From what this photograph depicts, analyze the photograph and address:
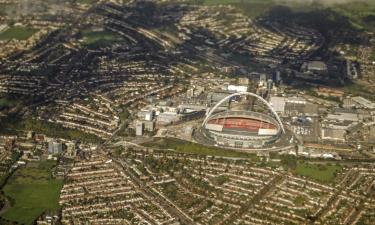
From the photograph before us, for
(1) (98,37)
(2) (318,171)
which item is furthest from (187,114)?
(1) (98,37)

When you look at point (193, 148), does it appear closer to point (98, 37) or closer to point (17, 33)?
point (98, 37)

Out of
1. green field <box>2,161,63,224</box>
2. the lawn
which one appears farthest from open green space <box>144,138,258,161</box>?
green field <box>2,161,63,224</box>

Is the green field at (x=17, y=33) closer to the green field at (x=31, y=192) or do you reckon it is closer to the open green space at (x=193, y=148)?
the open green space at (x=193, y=148)

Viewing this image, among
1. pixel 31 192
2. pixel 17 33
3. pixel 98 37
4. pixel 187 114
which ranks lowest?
pixel 31 192

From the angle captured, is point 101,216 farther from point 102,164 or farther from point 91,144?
point 91,144

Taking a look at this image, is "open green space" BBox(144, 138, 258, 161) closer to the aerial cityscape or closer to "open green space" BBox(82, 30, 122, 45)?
the aerial cityscape

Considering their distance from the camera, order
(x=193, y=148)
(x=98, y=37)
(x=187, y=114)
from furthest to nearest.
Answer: (x=98, y=37) < (x=187, y=114) < (x=193, y=148)
